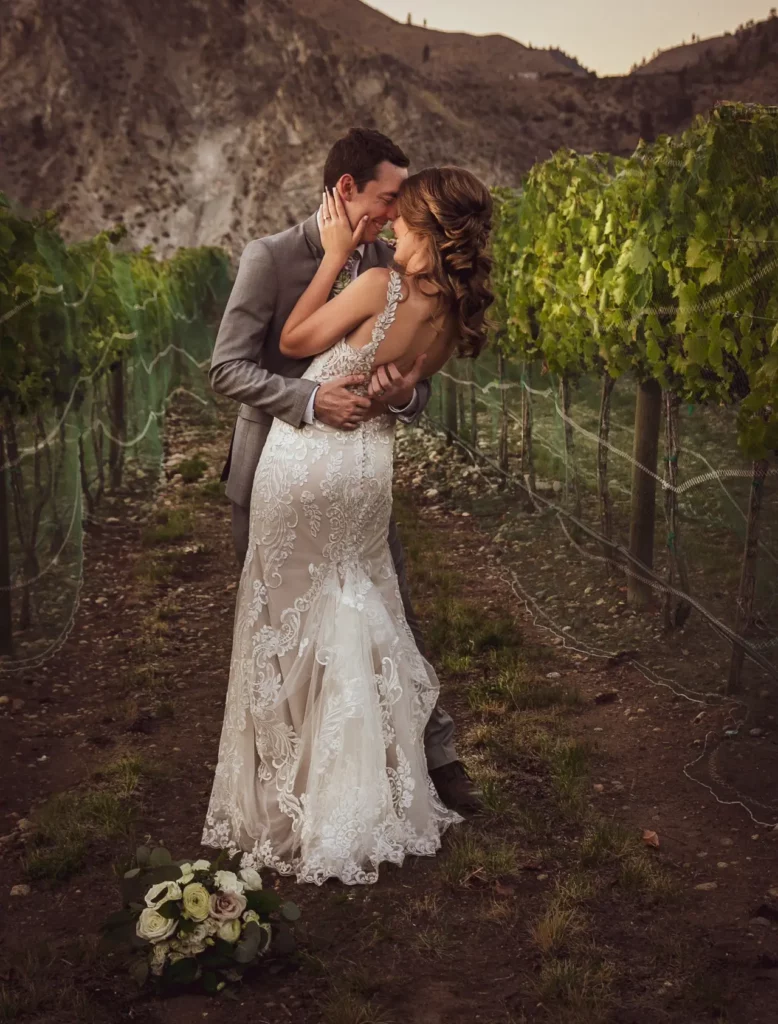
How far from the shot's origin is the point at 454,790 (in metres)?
4.00

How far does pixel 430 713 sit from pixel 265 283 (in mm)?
1484

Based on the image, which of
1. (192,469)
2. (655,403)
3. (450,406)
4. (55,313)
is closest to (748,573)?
(655,403)

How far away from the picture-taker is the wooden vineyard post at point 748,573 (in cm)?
458

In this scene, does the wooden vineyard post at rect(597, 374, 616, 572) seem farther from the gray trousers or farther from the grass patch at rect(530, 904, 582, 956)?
the grass patch at rect(530, 904, 582, 956)

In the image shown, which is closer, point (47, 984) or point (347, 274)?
point (47, 984)

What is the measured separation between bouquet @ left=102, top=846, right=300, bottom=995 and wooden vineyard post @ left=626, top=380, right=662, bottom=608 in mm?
3531

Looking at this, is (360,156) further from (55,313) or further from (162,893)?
(55,313)

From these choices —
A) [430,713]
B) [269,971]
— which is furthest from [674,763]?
[269,971]

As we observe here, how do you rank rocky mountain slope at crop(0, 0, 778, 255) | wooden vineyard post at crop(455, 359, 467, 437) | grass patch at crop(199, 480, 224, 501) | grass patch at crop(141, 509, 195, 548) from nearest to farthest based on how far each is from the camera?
1. grass patch at crop(141, 509, 195, 548)
2. grass patch at crop(199, 480, 224, 501)
3. wooden vineyard post at crop(455, 359, 467, 437)
4. rocky mountain slope at crop(0, 0, 778, 255)

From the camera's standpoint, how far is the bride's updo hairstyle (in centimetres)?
337

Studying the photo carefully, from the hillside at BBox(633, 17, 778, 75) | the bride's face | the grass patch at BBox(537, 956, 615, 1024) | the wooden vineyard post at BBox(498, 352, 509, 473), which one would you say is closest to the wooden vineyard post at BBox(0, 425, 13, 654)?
the bride's face

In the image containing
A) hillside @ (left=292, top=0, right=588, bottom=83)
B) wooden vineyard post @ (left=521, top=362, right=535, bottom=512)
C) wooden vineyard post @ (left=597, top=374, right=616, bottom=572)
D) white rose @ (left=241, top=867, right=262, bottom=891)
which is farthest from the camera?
hillside @ (left=292, top=0, right=588, bottom=83)

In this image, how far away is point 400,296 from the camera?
3.48 metres

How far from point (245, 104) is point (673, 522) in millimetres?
42863
